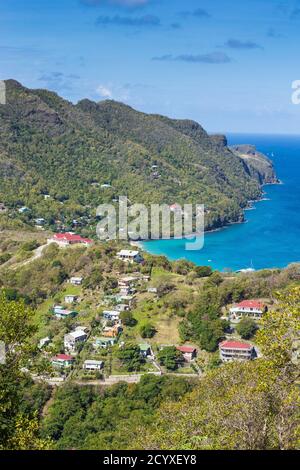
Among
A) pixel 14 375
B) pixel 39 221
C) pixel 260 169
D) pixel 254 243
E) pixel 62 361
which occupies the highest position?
pixel 14 375

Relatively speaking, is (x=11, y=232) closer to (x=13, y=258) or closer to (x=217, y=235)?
(x=13, y=258)

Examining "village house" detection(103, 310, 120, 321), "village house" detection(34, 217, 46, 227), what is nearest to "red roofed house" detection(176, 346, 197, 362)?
"village house" detection(103, 310, 120, 321)

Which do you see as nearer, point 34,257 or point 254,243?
point 34,257

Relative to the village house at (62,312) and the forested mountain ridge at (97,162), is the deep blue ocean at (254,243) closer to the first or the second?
the forested mountain ridge at (97,162)

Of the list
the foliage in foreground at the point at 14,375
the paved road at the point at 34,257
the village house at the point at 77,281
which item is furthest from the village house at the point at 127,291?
the foliage in foreground at the point at 14,375

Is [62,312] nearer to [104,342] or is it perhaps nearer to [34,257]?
[104,342]

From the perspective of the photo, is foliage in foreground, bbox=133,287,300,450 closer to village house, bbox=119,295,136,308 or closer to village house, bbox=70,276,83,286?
village house, bbox=119,295,136,308

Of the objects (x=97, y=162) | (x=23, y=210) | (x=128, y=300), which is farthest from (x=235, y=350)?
(x=97, y=162)
